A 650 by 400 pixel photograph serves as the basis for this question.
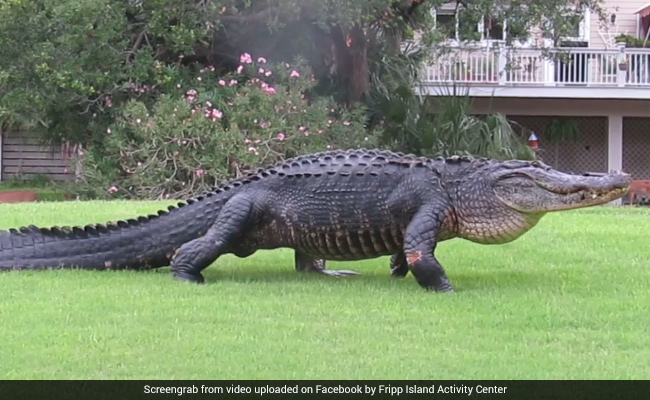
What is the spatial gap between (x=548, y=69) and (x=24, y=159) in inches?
513

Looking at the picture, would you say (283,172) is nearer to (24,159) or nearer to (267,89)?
(267,89)

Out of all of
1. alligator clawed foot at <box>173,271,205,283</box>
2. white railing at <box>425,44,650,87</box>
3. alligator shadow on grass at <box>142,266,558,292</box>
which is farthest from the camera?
white railing at <box>425,44,650,87</box>

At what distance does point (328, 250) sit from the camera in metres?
6.62

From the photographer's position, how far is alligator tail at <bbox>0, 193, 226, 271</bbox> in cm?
680

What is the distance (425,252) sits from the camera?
609 cm

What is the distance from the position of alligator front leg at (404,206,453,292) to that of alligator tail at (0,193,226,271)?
149 cm

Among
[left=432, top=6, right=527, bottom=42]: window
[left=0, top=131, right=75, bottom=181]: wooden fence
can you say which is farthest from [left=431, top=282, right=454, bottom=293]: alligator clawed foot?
[left=0, top=131, right=75, bottom=181]: wooden fence

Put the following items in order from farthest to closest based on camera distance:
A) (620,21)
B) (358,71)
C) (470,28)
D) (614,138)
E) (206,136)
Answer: (620,21) < (614,138) < (358,71) < (470,28) < (206,136)

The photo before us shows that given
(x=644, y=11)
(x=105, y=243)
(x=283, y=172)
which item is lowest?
(x=105, y=243)

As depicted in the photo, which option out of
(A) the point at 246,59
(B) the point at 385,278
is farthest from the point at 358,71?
(B) the point at 385,278
